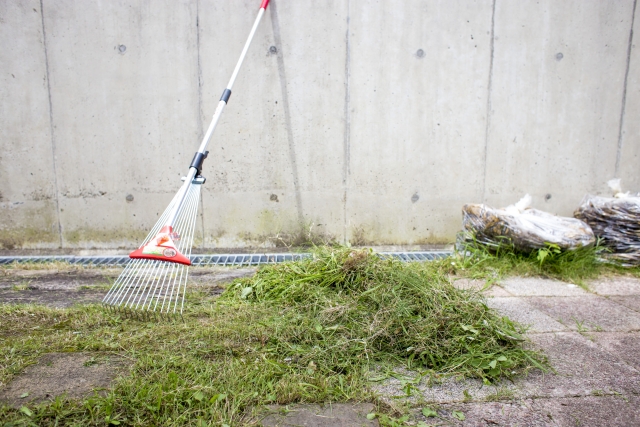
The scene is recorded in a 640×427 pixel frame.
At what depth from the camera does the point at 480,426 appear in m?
1.39

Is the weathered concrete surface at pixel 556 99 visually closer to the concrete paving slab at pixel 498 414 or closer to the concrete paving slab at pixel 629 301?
the concrete paving slab at pixel 629 301

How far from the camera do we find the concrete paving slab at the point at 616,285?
9.32 ft

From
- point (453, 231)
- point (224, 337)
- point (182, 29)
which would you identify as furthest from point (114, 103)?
point (453, 231)

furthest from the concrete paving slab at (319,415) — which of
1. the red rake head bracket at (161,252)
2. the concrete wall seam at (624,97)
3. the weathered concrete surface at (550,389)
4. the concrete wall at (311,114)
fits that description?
the concrete wall seam at (624,97)

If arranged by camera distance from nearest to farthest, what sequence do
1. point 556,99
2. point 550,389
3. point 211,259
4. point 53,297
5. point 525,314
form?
point 550,389, point 525,314, point 53,297, point 211,259, point 556,99

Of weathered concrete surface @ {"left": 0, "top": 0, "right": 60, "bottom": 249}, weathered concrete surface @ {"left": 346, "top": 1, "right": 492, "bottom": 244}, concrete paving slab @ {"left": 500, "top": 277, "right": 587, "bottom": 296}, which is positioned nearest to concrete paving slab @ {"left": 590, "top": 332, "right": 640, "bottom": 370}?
concrete paving slab @ {"left": 500, "top": 277, "right": 587, "bottom": 296}

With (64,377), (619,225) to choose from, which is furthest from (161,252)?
(619,225)

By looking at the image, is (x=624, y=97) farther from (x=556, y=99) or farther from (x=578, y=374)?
(x=578, y=374)

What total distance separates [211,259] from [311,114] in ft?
5.21

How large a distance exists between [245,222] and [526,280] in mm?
2435

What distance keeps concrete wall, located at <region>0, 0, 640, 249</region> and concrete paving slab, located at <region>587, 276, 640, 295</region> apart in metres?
1.00

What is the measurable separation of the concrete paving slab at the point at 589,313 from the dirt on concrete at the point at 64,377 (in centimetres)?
233

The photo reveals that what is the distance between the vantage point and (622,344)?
79.4 inches

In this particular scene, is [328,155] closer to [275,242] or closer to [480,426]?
[275,242]
